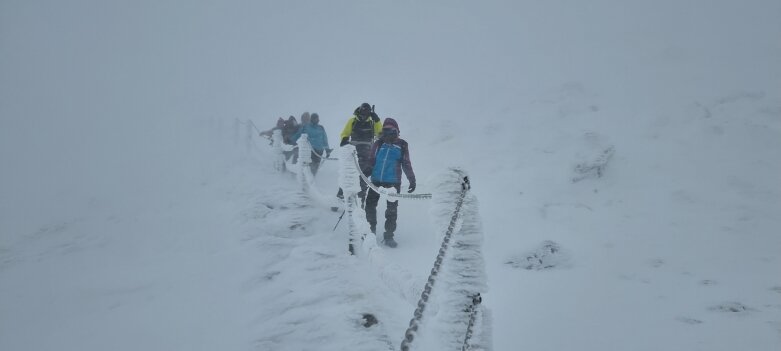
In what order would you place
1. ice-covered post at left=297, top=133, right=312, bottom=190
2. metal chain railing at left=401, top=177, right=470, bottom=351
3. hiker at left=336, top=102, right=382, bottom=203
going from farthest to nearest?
ice-covered post at left=297, top=133, right=312, bottom=190
hiker at left=336, top=102, right=382, bottom=203
metal chain railing at left=401, top=177, right=470, bottom=351

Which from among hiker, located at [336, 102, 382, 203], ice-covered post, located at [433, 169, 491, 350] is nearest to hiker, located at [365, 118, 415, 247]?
hiker, located at [336, 102, 382, 203]

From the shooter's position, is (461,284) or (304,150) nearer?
(461,284)

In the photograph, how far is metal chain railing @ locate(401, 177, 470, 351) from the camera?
62.7 inches

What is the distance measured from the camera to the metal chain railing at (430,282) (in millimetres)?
1594

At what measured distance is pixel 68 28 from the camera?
177m

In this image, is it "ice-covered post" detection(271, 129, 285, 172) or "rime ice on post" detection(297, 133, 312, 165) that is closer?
"rime ice on post" detection(297, 133, 312, 165)

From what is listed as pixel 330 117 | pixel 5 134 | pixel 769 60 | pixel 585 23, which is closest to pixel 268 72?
pixel 5 134

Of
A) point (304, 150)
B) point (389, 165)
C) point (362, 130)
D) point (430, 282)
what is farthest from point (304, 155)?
point (430, 282)

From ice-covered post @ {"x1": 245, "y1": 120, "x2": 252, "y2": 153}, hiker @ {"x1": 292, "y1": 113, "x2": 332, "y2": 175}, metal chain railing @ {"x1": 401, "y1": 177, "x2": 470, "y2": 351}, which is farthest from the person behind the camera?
ice-covered post @ {"x1": 245, "y1": 120, "x2": 252, "y2": 153}

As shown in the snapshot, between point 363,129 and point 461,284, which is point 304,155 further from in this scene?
point 461,284

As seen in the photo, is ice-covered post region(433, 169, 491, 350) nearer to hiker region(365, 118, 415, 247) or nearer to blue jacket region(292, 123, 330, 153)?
hiker region(365, 118, 415, 247)

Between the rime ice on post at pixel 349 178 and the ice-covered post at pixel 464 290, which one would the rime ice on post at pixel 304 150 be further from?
the ice-covered post at pixel 464 290

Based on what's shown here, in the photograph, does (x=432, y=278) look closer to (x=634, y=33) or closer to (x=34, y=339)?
(x=34, y=339)

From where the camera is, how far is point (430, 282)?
1965 mm
